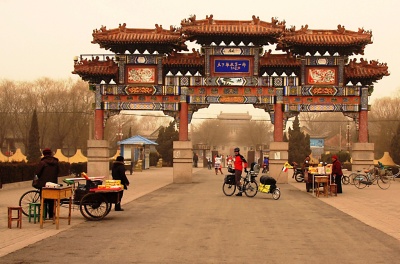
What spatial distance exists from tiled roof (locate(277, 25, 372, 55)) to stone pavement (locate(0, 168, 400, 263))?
46.9ft

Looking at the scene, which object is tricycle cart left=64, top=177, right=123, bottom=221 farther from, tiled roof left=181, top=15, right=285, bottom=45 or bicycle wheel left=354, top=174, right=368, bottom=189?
tiled roof left=181, top=15, right=285, bottom=45

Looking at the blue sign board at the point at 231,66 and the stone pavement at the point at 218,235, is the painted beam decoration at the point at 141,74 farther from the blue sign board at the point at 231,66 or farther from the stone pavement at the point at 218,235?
the stone pavement at the point at 218,235

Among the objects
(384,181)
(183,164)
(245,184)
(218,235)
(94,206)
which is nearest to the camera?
(218,235)

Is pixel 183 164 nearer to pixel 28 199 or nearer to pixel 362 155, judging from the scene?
pixel 362 155

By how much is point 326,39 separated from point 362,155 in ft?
22.3

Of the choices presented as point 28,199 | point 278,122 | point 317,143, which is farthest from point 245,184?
point 317,143

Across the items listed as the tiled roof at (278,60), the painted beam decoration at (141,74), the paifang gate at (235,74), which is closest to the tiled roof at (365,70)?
the paifang gate at (235,74)

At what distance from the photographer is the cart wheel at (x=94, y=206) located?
14.9 meters

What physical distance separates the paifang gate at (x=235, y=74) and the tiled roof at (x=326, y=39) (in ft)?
0.18

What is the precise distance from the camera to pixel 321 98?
3316cm

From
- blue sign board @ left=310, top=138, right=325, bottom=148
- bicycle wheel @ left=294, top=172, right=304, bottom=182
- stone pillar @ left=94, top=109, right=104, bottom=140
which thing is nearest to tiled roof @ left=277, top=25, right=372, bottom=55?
bicycle wheel @ left=294, top=172, right=304, bottom=182

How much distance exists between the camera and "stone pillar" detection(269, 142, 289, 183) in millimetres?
32781

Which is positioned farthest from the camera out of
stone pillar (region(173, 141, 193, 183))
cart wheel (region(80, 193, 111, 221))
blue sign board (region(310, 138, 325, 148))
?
blue sign board (region(310, 138, 325, 148))

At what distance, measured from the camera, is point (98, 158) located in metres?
33.8
